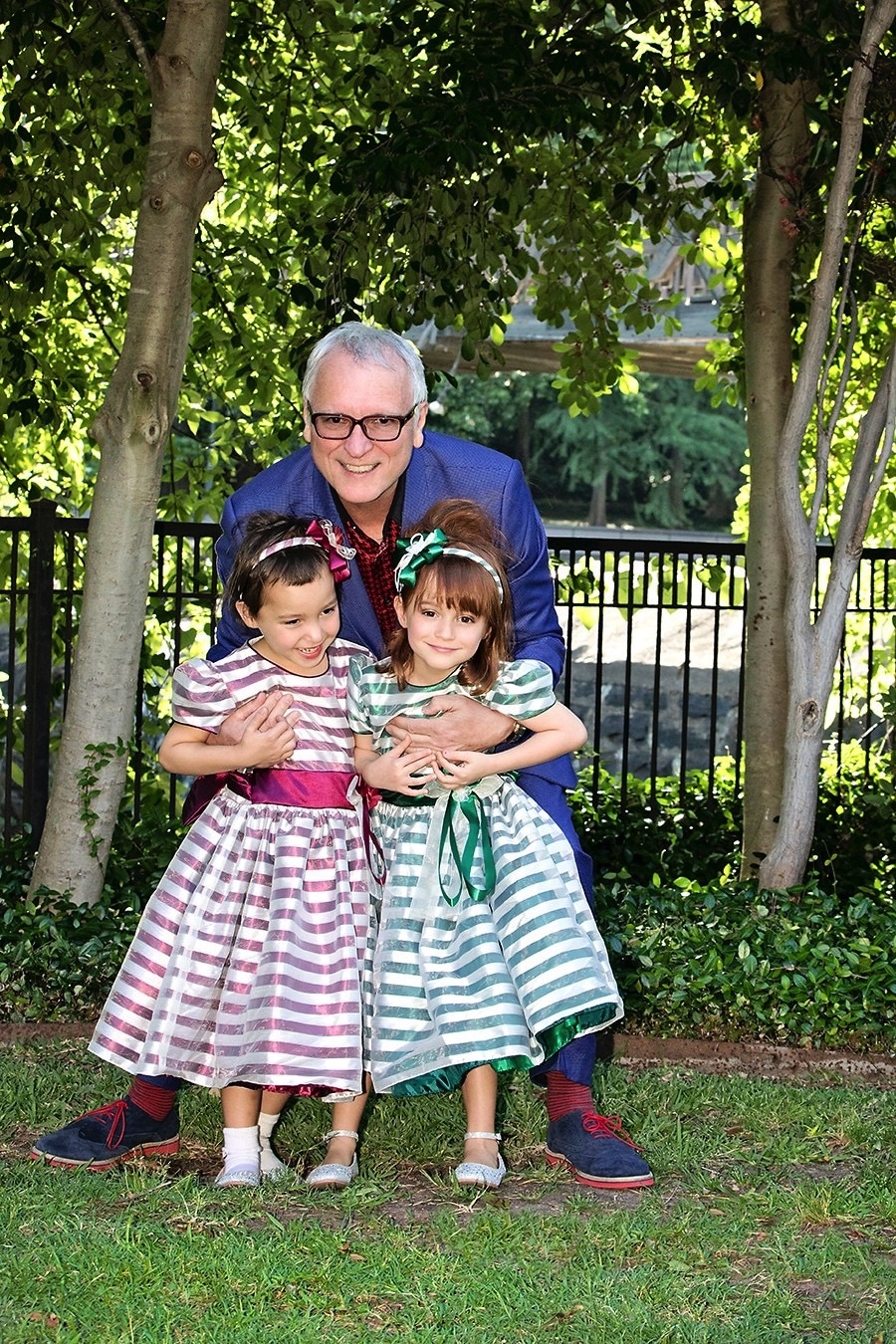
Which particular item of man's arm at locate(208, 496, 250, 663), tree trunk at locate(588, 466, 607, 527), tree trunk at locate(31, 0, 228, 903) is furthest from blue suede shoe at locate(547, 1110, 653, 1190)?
tree trunk at locate(588, 466, 607, 527)

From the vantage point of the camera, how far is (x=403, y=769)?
10.3 feet

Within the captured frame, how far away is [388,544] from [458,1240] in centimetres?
149

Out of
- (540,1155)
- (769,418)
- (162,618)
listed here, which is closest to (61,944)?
(540,1155)

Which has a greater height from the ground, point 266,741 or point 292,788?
point 266,741

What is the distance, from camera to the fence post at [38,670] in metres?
5.94

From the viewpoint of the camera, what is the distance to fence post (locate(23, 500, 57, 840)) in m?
5.94

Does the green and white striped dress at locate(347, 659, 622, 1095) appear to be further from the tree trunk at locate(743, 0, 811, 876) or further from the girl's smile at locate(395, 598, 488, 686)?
the tree trunk at locate(743, 0, 811, 876)

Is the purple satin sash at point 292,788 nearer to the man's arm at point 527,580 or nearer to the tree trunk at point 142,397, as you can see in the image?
the man's arm at point 527,580

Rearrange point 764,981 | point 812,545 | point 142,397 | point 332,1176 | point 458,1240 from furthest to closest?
point 812,545
point 142,397
point 764,981
point 332,1176
point 458,1240

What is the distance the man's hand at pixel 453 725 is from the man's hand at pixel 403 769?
2 cm

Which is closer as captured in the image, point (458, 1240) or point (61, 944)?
point (458, 1240)

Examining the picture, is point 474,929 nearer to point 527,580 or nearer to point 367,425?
point 527,580

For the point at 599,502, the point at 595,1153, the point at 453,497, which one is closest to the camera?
the point at 595,1153

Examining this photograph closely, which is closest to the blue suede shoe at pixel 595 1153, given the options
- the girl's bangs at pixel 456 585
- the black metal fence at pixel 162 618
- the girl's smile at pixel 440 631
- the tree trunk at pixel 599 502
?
the girl's smile at pixel 440 631
